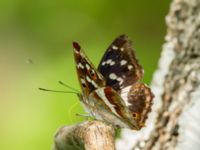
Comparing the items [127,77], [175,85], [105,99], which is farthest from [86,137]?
[175,85]

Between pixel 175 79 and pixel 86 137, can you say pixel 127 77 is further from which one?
pixel 86 137

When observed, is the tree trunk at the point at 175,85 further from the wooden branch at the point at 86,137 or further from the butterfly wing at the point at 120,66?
the wooden branch at the point at 86,137

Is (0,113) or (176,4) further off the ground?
(176,4)

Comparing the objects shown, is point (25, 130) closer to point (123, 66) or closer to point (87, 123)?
point (123, 66)

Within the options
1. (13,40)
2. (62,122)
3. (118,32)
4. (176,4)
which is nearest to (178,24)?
(176,4)

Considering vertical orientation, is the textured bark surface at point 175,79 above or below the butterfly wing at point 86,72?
below

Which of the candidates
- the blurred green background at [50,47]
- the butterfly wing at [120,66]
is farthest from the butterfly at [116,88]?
the blurred green background at [50,47]

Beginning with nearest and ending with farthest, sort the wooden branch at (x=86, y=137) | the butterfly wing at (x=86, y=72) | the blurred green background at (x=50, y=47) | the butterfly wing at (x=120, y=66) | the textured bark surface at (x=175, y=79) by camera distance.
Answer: the wooden branch at (x=86, y=137) < the butterfly wing at (x=86, y=72) < the butterfly wing at (x=120, y=66) < the textured bark surface at (x=175, y=79) < the blurred green background at (x=50, y=47)

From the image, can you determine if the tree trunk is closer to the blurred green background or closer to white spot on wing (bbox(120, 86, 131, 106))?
white spot on wing (bbox(120, 86, 131, 106))
